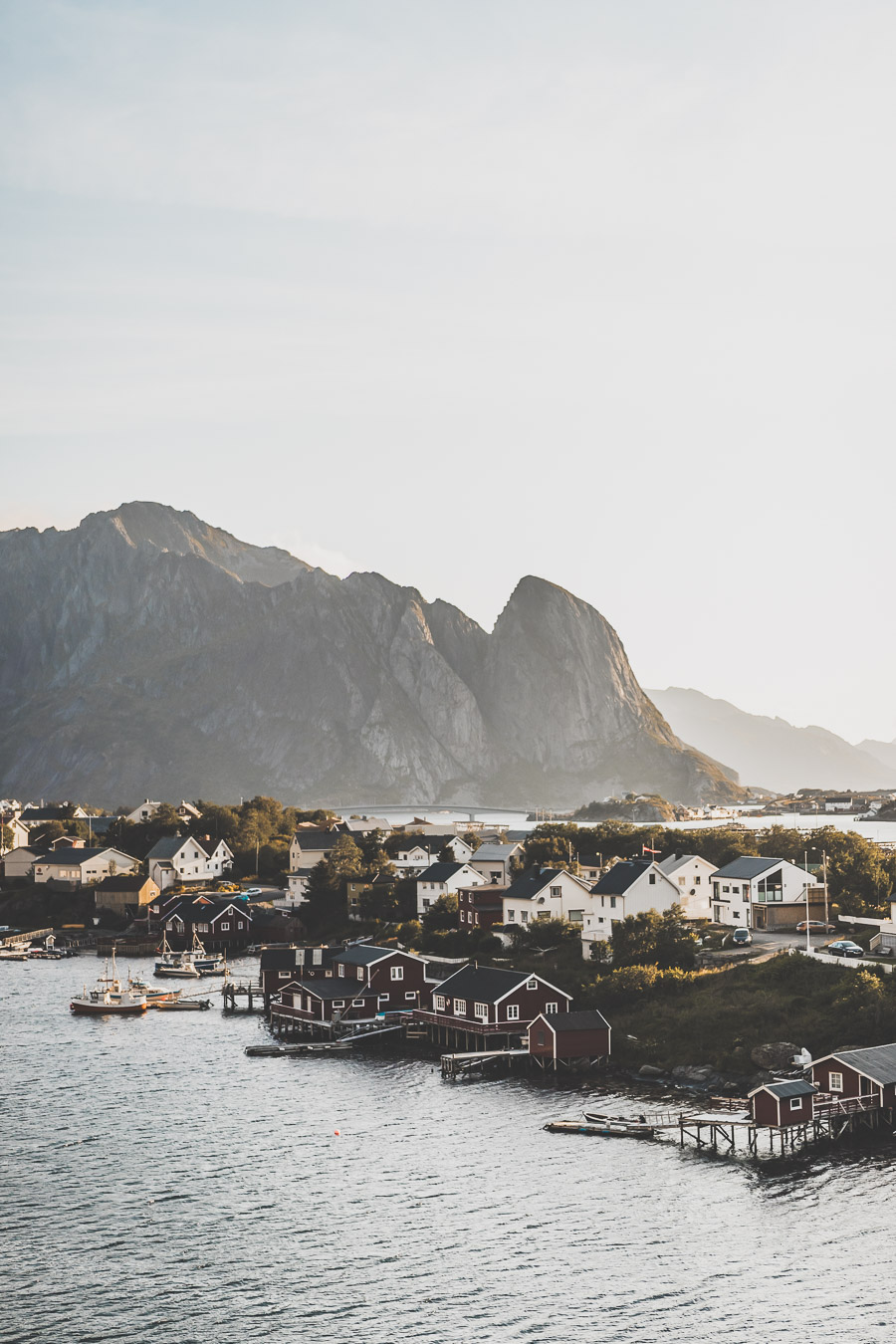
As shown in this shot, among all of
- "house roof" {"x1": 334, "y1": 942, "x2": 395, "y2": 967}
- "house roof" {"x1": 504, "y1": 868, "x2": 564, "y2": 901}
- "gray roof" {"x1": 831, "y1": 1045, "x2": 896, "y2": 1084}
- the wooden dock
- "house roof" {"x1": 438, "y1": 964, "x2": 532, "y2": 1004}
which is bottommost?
the wooden dock

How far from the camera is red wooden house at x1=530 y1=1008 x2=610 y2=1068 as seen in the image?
60688 millimetres

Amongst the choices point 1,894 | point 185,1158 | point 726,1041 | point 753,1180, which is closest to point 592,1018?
point 726,1041

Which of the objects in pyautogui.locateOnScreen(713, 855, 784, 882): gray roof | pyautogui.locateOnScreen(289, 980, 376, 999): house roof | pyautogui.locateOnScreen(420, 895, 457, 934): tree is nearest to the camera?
pyautogui.locateOnScreen(289, 980, 376, 999): house roof

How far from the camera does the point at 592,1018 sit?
203ft

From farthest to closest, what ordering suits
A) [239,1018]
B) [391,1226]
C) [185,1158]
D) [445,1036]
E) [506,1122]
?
1. [239,1018]
2. [445,1036]
3. [506,1122]
4. [185,1158]
5. [391,1226]

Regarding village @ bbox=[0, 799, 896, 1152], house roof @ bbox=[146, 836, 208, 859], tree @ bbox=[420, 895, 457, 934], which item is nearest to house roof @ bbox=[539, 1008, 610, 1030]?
village @ bbox=[0, 799, 896, 1152]

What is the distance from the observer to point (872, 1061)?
50688 millimetres

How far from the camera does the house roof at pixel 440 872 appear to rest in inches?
4011

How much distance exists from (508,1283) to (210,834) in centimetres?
12089

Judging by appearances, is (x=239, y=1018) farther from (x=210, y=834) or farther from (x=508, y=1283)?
(x=210, y=834)

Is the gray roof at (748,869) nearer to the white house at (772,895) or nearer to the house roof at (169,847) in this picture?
the white house at (772,895)

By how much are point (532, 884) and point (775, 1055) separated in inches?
1344

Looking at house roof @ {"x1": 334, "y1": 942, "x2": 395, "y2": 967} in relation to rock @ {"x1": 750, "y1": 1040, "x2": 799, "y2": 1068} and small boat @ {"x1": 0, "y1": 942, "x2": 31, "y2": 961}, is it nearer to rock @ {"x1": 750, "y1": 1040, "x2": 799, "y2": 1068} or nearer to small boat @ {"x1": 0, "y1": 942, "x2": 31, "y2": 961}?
rock @ {"x1": 750, "y1": 1040, "x2": 799, "y2": 1068}

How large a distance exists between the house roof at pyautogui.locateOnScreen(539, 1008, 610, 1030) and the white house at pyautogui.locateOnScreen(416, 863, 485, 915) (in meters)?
38.6
